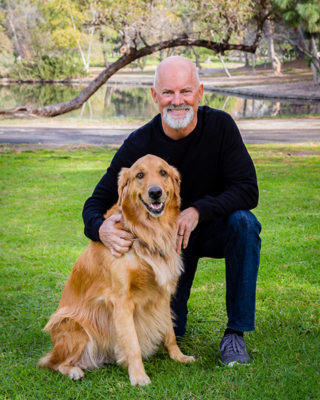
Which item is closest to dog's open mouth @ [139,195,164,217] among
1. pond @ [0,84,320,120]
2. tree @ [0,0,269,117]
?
tree @ [0,0,269,117]

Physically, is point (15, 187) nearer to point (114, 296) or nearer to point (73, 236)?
point (73, 236)

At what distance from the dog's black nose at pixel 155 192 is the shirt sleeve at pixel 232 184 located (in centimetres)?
36

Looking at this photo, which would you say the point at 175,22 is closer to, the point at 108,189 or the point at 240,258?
the point at 108,189

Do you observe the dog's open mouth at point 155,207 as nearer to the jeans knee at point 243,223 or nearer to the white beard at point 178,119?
the jeans knee at point 243,223

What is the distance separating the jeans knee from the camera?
336 cm

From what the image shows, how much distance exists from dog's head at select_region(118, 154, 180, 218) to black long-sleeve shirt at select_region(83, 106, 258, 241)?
35 centimetres

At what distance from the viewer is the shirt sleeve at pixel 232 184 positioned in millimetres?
3396

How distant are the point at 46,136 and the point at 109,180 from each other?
14.3m

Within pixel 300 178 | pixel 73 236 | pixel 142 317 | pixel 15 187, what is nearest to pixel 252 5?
pixel 300 178

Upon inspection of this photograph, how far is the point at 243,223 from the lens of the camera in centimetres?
337

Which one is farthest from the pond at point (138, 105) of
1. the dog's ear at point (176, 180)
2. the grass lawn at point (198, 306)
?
the dog's ear at point (176, 180)

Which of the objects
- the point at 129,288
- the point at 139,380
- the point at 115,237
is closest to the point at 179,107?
the point at 115,237

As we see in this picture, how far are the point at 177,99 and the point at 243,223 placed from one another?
1.01 m

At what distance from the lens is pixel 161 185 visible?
10.4 feet
